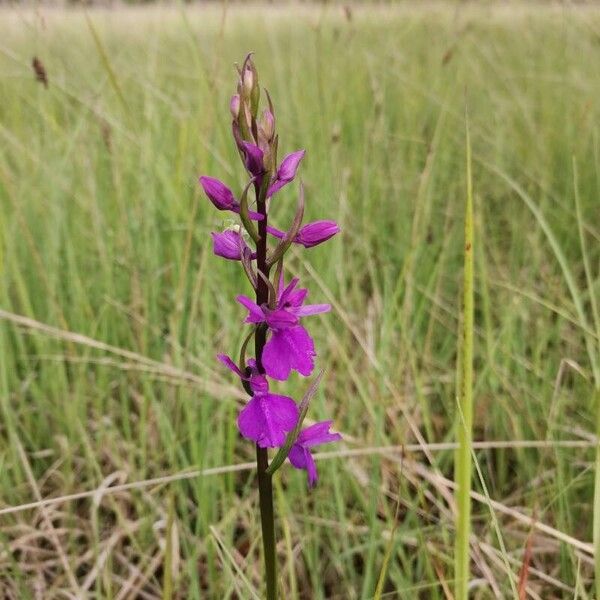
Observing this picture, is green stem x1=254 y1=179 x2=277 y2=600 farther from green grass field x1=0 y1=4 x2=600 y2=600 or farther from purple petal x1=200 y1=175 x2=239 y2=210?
green grass field x1=0 y1=4 x2=600 y2=600

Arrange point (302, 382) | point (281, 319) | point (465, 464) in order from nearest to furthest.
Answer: point (281, 319)
point (465, 464)
point (302, 382)

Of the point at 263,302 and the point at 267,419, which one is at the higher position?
the point at 263,302

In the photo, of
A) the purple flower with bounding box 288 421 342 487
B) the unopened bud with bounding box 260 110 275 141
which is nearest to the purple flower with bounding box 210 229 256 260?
the unopened bud with bounding box 260 110 275 141

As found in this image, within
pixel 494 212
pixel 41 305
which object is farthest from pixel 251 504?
pixel 494 212

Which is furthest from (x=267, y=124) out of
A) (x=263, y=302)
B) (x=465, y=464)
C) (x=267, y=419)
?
(x=465, y=464)

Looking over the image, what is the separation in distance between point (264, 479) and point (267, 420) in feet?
0.20

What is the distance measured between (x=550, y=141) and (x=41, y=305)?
2.19 meters

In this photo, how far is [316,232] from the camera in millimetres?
854

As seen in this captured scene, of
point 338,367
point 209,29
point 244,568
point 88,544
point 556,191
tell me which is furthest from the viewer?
point 209,29

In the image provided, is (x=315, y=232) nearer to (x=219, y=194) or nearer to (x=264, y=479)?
(x=219, y=194)

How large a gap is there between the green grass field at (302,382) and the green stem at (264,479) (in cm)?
17

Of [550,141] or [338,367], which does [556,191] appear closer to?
[550,141]

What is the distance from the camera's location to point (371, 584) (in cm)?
134

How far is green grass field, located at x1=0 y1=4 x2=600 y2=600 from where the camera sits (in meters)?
1.43
